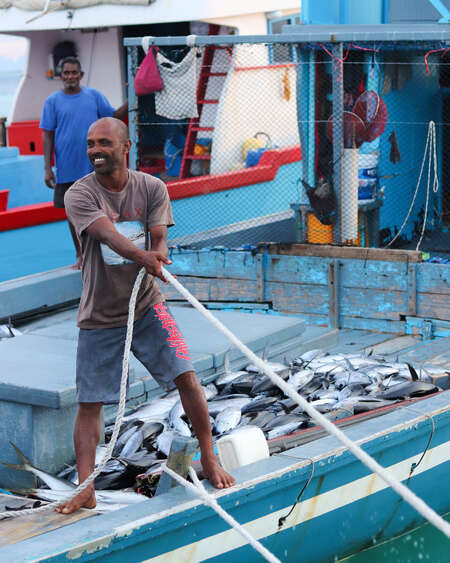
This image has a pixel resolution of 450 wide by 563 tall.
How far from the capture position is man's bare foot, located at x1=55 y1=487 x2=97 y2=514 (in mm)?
4426

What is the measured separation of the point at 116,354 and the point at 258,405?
176cm

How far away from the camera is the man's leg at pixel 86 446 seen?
446 cm

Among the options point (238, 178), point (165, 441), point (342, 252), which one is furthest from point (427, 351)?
point (238, 178)

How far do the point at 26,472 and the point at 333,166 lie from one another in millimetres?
4854

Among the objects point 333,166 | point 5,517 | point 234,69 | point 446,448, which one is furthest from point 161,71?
point 5,517

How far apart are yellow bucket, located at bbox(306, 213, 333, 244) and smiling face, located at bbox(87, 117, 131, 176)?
502 cm

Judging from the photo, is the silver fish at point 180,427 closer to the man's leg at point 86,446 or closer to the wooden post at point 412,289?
the man's leg at point 86,446

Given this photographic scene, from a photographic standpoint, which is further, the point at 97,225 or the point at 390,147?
the point at 390,147

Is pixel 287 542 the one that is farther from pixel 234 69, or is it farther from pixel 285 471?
pixel 234 69

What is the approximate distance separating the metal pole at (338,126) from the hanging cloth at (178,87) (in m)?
1.72

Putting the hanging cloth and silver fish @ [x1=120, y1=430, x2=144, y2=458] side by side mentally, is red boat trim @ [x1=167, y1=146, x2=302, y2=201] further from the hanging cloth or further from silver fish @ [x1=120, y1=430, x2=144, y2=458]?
silver fish @ [x1=120, y1=430, x2=144, y2=458]

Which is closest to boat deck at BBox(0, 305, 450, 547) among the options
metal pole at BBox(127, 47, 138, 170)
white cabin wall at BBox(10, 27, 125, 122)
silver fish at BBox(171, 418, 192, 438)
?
silver fish at BBox(171, 418, 192, 438)

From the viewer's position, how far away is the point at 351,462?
507cm

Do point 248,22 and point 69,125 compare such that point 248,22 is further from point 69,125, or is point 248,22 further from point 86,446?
point 86,446
